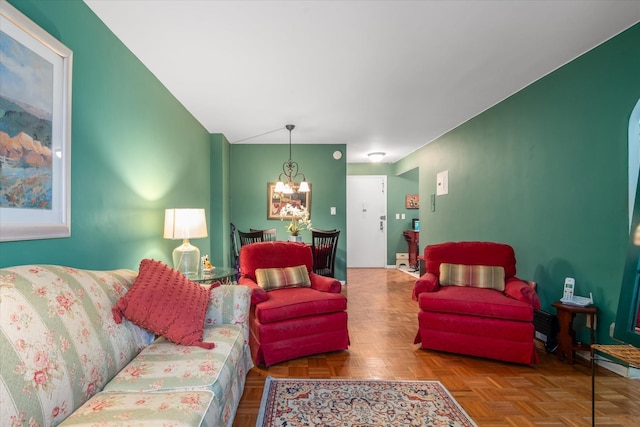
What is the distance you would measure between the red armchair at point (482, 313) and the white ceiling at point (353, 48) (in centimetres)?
165

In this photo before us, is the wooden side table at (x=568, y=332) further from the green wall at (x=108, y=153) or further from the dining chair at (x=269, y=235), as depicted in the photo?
the dining chair at (x=269, y=235)

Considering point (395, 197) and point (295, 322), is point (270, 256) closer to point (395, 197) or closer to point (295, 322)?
point (295, 322)

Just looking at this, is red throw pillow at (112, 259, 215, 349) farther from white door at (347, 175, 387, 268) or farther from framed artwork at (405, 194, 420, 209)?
framed artwork at (405, 194, 420, 209)

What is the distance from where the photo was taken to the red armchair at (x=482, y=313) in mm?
2494

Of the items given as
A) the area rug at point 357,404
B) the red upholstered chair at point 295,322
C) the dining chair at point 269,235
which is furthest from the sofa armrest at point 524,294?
the dining chair at point 269,235

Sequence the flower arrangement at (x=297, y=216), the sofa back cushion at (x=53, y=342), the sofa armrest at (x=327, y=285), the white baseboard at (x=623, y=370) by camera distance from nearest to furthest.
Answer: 1. the sofa back cushion at (x=53, y=342)
2. the white baseboard at (x=623, y=370)
3. the sofa armrest at (x=327, y=285)
4. the flower arrangement at (x=297, y=216)

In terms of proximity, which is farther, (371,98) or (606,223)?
(371,98)

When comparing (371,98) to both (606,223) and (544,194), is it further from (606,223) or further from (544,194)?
(606,223)

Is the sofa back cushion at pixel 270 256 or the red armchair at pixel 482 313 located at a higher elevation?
the sofa back cushion at pixel 270 256

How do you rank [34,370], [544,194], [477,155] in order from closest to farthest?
[34,370], [544,194], [477,155]

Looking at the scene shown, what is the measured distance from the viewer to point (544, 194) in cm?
311

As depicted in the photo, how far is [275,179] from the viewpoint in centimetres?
550

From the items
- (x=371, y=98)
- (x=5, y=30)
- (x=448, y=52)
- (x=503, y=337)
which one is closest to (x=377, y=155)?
(x=371, y=98)

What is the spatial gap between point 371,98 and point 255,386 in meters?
2.86
